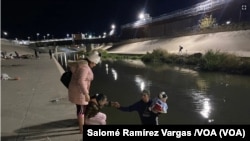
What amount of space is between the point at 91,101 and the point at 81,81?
1.72ft

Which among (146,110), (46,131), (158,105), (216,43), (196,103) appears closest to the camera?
(158,105)

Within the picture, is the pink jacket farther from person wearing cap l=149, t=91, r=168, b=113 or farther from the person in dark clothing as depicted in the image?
person wearing cap l=149, t=91, r=168, b=113

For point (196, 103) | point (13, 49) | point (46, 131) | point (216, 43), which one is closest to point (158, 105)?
point (46, 131)

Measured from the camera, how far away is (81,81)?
6.37m

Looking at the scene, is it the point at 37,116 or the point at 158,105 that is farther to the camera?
the point at 37,116

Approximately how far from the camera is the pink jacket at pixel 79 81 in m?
6.37

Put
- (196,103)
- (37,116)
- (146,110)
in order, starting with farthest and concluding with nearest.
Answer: (196,103), (37,116), (146,110)

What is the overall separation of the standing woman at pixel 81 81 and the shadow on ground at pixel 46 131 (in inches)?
26.2

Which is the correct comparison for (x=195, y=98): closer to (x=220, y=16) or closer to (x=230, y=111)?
(x=230, y=111)

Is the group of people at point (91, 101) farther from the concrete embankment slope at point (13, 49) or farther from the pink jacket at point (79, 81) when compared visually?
the concrete embankment slope at point (13, 49)

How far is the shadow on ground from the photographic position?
674 cm
